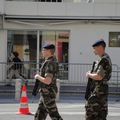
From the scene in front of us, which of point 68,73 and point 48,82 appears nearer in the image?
→ point 48,82

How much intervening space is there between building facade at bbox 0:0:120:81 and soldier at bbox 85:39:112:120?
49.5 ft

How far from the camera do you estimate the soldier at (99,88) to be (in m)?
8.14

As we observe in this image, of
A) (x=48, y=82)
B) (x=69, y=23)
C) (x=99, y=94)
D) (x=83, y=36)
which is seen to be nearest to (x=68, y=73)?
(x=83, y=36)

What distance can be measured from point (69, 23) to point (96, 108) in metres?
15.4

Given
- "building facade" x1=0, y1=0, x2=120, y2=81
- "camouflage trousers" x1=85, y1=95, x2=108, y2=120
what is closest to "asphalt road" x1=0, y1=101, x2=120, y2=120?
"camouflage trousers" x1=85, y1=95, x2=108, y2=120

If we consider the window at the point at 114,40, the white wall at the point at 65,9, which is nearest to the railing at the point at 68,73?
the window at the point at 114,40

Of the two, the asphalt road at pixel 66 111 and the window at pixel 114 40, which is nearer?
the asphalt road at pixel 66 111

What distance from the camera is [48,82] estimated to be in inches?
362

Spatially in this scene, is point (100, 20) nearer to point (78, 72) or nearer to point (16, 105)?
point (78, 72)

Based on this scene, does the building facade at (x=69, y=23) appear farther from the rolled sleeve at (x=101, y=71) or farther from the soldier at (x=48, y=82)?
the rolled sleeve at (x=101, y=71)

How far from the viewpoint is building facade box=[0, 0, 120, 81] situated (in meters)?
23.2

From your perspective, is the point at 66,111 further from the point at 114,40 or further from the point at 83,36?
the point at 114,40

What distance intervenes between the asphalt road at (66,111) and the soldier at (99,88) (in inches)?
187

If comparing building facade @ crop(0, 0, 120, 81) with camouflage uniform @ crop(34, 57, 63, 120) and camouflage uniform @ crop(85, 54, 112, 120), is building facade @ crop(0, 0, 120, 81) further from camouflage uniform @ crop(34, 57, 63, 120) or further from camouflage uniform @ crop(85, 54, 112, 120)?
camouflage uniform @ crop(85, 54, 112, 120)
